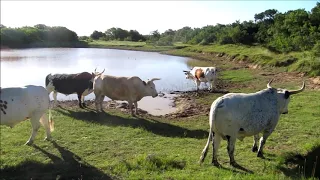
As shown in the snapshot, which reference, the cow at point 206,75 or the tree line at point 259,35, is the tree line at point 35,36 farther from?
the cow at point 206,75

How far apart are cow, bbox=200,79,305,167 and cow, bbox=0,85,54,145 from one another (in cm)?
414

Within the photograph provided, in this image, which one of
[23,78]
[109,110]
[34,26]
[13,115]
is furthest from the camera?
[23,78]

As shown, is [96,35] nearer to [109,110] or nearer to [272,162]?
[109,110]

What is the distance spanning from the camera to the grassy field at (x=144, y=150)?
6605 millimetres

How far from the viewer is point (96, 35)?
100188 mm

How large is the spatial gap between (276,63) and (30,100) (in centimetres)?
2179

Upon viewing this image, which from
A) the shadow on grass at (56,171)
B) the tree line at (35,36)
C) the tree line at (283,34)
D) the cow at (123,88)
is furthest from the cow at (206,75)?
the shadow on grass at (56,171)

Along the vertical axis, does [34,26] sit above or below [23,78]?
above

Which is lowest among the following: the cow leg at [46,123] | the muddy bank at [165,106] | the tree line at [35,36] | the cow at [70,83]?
the muddy bank at [165,106]

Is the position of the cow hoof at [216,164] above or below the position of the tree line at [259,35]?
below

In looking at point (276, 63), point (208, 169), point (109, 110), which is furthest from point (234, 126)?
point (276, 63)

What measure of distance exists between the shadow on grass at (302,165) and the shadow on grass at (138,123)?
297 centimetres

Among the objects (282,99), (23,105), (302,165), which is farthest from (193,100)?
(23,105)

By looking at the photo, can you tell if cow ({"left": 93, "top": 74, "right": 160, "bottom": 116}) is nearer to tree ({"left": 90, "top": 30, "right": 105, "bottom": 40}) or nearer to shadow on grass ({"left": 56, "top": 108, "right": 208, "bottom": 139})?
shadow on grass ({"left": 56, "top": 108, "right": 208, "bottom": 139})
